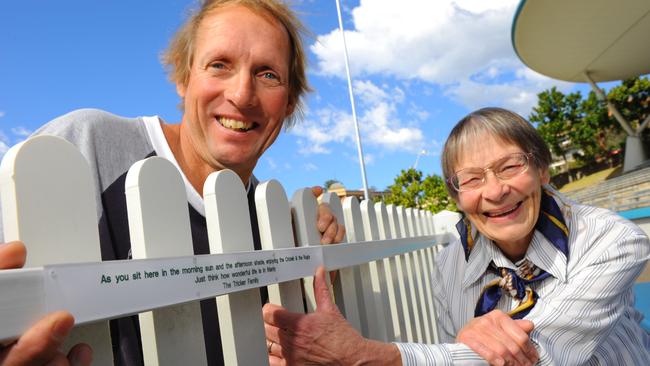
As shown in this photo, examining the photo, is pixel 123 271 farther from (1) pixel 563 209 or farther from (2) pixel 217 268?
(1) pixel 563 209

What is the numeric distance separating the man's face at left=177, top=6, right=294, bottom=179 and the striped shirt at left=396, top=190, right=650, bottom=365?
1.00m

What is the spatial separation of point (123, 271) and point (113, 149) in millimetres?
970

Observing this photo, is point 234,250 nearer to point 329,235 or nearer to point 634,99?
point 329,235

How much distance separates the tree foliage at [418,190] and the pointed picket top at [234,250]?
38.3 feet

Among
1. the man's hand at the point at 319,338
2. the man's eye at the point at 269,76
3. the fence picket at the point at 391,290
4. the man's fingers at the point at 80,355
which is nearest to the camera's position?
the man's fingers at the point at 80,355

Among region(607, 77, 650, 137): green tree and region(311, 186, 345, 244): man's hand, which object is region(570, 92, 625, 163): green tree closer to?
region(607, 77, 650, 137): green tree

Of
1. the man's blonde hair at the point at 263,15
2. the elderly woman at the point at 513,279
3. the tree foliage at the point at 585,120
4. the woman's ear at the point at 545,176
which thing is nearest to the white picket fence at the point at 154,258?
the elderly woman at the point at 513,279

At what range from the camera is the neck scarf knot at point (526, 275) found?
1874 millimetres

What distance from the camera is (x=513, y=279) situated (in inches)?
77.5

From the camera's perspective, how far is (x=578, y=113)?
149 feet

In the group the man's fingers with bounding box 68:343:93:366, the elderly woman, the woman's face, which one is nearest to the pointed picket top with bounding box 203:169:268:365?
the elderly woman

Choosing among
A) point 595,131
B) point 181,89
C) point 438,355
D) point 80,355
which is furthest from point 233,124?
point 595,131

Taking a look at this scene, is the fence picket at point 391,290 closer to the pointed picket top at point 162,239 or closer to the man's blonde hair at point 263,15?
the man's blonde hair at point 263,15

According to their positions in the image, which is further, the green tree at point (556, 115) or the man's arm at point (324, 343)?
the green tree at point (556, 115)
